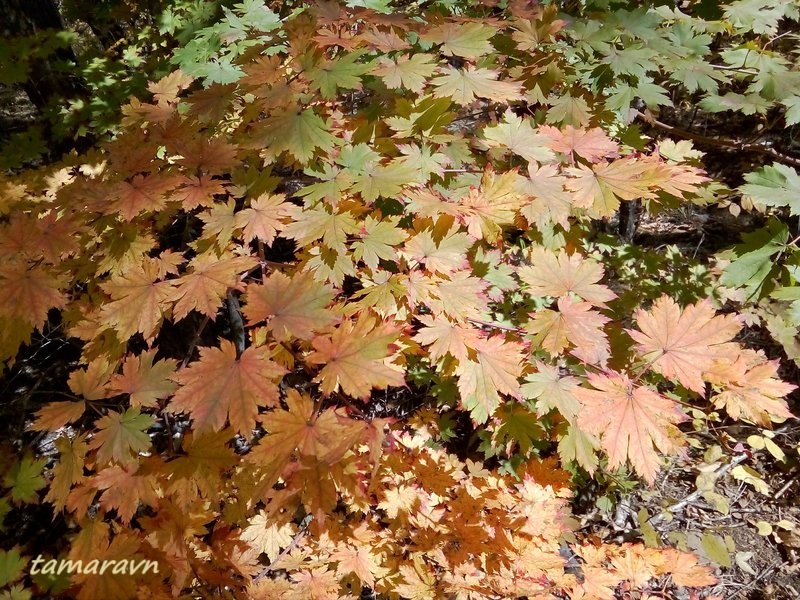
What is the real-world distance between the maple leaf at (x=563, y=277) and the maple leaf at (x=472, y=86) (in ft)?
2.28

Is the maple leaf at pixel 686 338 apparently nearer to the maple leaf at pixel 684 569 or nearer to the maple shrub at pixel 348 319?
the maple shrub at pixel 348 319

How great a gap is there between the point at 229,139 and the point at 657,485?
359cm

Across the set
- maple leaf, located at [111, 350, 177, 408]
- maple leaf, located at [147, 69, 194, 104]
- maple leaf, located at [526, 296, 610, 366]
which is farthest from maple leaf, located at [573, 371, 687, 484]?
maple leaf, located at [147, 69, 194, 104]

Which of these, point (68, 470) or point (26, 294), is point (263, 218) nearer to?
point (26, 294)

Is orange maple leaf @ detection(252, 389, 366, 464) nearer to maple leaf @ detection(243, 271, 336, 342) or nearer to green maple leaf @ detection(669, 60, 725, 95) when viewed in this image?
maple leaf @ detection(243, 271, 336, 342)

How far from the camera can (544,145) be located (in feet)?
6.32

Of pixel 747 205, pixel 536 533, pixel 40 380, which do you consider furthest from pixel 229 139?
pixel 747 205

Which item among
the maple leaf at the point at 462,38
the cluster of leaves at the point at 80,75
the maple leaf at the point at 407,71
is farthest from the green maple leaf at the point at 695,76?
the cluster of leaves at the point at 80,75

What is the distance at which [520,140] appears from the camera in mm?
1946

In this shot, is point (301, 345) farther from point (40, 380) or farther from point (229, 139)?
point (40, 380)

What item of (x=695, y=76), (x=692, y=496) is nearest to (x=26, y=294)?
(x=695, y=76)

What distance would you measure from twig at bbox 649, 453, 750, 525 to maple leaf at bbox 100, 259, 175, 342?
3289 mm

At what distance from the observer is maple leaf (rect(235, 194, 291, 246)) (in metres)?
1.66

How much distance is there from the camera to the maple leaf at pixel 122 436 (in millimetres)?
1497
